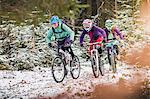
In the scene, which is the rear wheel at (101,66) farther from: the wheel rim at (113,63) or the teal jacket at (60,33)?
the teal jacket at (60,33)

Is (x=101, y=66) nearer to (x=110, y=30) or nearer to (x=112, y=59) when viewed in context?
(x=112, y=59)

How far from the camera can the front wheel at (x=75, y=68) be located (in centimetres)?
325

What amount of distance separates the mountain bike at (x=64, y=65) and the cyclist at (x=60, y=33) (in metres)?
0.08

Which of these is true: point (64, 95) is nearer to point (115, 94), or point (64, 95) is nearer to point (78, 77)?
point (78, 77)

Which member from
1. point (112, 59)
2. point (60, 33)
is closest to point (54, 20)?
point (60, 33)

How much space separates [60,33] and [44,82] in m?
0.41

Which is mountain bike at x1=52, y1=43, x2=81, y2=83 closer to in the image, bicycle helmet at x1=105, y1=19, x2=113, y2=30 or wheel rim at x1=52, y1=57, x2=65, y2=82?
wheel rim at x1=52, y1=57, x2=65, y2=82

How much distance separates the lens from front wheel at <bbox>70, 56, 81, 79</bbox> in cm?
325

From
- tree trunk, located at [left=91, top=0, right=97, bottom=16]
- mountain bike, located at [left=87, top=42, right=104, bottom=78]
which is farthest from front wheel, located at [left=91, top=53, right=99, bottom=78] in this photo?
tree trunk, located at [left=91, top=0, right=97, bottom=16]

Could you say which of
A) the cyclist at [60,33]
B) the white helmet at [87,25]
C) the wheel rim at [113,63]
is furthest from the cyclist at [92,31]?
the wheel rim at [113,63]

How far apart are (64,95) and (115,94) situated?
0.43 metres

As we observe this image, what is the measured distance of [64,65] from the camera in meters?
3.27

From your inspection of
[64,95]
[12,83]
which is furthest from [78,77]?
[12,83]

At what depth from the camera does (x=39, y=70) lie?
3.21 m
